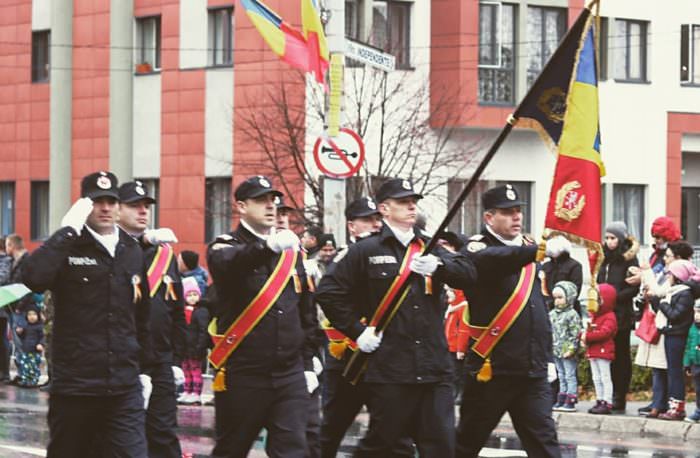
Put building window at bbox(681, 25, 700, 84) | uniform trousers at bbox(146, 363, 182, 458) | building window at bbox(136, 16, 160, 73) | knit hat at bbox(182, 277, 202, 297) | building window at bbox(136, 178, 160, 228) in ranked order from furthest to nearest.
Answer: building window at bbox(681, 25, 700, 84) → building window at bbox(136, 178, 160, 228) → building window at bbox(136, 16, 160, 73) → knit hat at bbox(182, 277, 202, 297) → uniform trousers at bbox(146, 363, 182, 458)

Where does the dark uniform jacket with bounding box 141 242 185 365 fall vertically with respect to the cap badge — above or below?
below

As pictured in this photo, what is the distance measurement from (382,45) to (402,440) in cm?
2235

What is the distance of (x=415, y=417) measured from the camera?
35.3 ft

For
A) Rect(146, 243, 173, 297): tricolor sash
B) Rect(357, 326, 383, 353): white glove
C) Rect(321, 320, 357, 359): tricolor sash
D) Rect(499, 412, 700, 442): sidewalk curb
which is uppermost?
Rect(146, 243, 173, 297): tricolor sash

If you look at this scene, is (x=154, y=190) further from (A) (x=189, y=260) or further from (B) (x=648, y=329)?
(B) (x=648, y=329)

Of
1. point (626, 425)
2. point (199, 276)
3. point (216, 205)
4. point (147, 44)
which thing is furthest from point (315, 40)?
point (147, 44)

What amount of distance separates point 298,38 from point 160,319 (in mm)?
8495

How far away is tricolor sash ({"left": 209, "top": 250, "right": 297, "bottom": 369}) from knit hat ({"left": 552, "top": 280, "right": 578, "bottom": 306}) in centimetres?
724

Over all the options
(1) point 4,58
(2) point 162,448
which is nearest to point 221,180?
(1) point 4,58

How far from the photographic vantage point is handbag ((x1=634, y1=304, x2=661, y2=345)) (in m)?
17.0

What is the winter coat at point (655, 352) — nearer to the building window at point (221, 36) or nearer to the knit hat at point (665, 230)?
the knit hat at point (665, 230)

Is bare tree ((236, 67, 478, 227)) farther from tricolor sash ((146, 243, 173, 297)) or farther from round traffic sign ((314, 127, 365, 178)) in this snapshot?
tricolor sash ((146, 243, 173, 297))

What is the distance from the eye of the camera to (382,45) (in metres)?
32.5

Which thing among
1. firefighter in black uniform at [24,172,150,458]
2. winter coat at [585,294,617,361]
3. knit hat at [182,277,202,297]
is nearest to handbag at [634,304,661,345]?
winter coat at [585,294,617,361]
